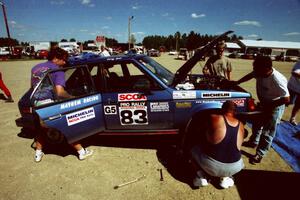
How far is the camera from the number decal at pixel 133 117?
3.74 metres

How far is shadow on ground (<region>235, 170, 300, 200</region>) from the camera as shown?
2887 millimetres

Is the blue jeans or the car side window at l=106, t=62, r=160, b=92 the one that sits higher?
the car side window at l=106, t=62, r=160, b=92

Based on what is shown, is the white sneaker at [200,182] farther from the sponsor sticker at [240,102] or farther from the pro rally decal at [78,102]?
the pro rally decal at [78,102]

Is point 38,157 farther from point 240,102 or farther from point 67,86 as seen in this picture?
point 240,102

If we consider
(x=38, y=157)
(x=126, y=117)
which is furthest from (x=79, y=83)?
(x=38, y=157)

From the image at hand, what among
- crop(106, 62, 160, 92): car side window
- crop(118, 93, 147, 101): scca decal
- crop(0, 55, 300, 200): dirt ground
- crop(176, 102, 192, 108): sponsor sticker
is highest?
crop(106, 62, 160, 92): car side window

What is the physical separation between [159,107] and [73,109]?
1530 mm

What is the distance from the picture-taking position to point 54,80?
364cm

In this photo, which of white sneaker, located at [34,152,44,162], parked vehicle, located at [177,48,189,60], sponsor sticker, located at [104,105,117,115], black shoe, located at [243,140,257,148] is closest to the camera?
sponsor sticker, located at [104,105,117,115]

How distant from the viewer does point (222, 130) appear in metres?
2.69

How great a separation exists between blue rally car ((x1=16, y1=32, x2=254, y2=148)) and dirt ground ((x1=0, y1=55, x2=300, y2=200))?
58cm

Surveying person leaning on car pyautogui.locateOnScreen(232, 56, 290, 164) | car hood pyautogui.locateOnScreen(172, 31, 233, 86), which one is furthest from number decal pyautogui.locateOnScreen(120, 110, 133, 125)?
person leaning on car pyautogui.locateOnScreen(232, 56, 290, 164)

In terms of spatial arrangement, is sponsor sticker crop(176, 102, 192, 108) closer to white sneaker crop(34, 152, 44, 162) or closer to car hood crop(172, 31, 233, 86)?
car hood crop(172, 31, 233, 86)

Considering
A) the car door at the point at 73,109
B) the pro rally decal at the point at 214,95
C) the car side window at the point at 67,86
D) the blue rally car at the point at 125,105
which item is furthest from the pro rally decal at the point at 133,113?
the pro rally decal at the point at 214,95
